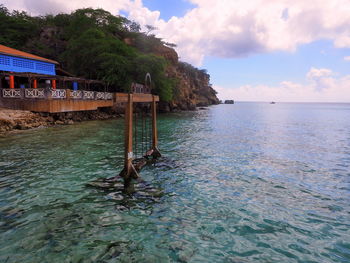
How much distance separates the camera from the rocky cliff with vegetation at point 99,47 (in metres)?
39.2

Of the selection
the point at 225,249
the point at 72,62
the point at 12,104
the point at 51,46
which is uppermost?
the point at 51,46

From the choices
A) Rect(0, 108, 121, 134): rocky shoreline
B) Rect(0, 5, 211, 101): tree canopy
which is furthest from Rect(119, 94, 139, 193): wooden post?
Rect(0, 5, 211, 101): tree canopy

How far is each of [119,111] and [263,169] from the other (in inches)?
1234

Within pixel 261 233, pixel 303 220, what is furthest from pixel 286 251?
pixel 303 220

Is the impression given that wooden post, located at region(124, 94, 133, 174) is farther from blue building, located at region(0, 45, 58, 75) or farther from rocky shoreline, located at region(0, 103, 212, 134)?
blue building, located at region(0, 45, 58, 75)

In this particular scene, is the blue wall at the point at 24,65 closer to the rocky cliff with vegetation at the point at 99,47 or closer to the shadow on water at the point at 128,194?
the rocky cliff with vegetation at the point at 99,47

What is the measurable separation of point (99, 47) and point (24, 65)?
39.8 feet

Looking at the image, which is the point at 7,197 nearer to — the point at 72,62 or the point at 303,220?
the point at 303,220

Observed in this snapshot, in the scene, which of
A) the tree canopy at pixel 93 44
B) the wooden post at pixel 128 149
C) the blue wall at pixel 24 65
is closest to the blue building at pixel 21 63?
the blue wall at pixel 24 65

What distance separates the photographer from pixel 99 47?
1526 inches

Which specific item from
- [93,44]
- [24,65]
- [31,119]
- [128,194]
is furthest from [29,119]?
[93,44]

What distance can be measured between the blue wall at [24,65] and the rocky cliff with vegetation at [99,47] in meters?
7.79

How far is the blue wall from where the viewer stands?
2730 centimetres

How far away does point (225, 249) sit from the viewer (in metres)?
5.33
